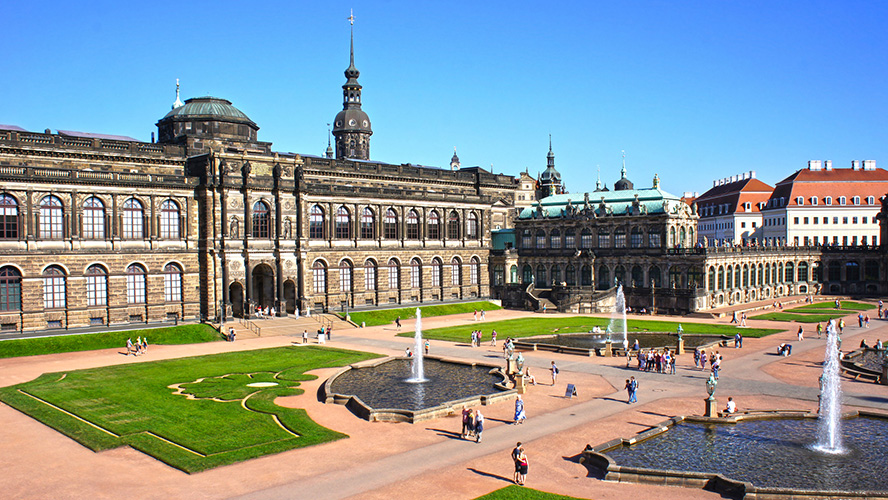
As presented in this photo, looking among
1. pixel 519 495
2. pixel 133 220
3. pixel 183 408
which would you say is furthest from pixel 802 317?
pixel 133 220

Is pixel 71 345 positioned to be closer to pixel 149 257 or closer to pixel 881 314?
pixel 149 257

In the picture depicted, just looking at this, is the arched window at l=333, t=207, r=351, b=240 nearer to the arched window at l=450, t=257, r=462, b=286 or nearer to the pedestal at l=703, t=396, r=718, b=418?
the arched window at l=450, t=257, r=462, b=286

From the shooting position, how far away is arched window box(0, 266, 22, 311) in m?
62.9

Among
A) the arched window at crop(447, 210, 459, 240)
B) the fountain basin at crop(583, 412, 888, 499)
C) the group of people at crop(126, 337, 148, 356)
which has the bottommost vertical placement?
the fountain basin at crop(583, 412, 888, 499)

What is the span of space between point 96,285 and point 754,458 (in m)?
60.1

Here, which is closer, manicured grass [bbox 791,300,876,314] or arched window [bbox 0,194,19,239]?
arched window [bbox 0,194,19,239]

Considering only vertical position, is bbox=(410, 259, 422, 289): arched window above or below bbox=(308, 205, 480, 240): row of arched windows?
below

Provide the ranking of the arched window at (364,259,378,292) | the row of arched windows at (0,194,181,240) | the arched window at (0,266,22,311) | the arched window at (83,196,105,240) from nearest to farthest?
the arched window at (0,266,22,311) < the row of arched windows at (0,194,181,240) < the arched window at (83,196,105,240) < the arched window at (364,259,378,292)

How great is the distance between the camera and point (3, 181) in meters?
62.6

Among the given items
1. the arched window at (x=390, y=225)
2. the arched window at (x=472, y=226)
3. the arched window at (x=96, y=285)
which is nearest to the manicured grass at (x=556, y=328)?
the arched window at (x=390, y=225)

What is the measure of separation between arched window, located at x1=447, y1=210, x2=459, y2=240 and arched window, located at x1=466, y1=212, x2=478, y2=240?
1732 mm

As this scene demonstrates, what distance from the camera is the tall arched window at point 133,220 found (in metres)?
69.9

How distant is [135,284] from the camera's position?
7025 cm

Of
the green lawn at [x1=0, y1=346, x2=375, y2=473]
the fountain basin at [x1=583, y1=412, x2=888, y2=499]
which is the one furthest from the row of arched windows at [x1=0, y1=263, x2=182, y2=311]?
A: the fountain basin at [x1=583, y1=412, x2=888, y2=499]
